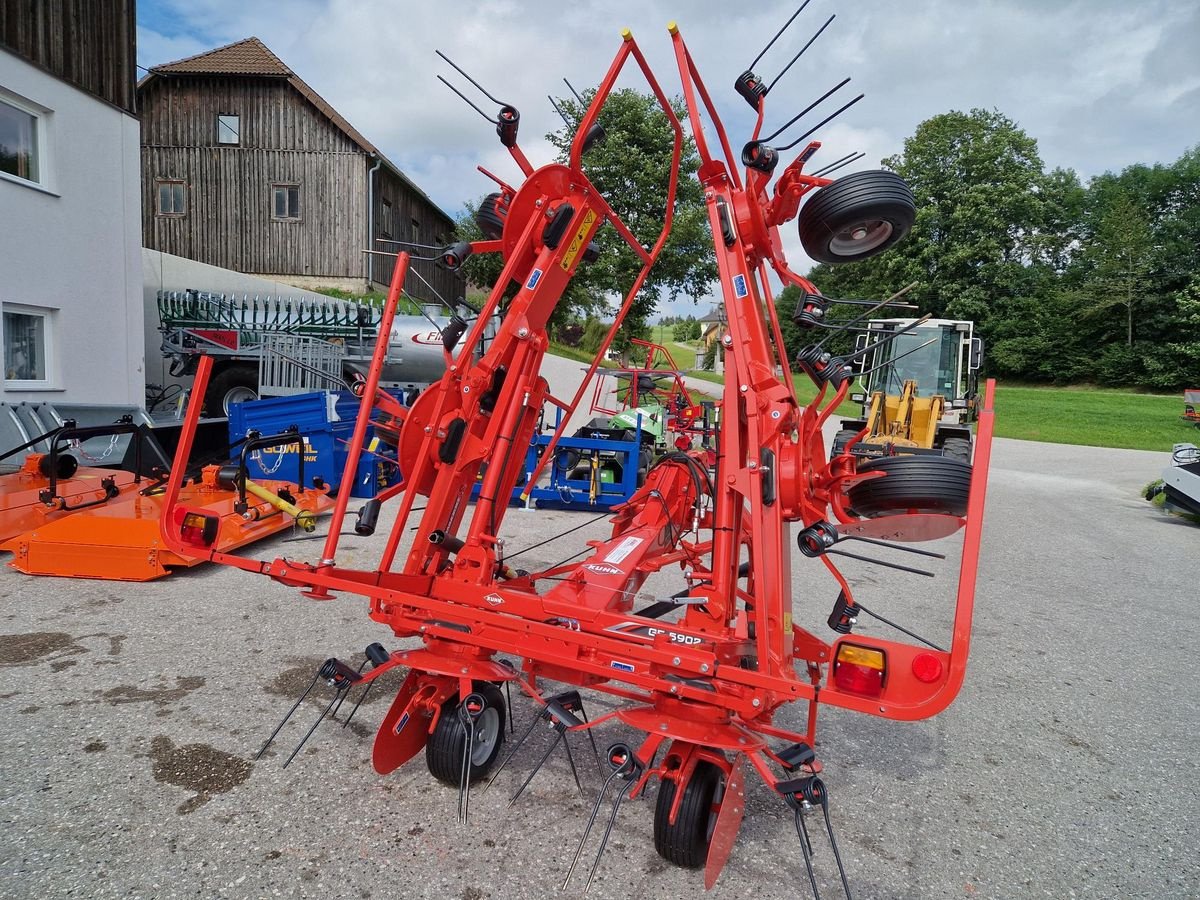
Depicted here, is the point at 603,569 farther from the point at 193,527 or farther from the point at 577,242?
the point at 193,527

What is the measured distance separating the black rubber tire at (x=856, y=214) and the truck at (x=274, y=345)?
27.8 feet

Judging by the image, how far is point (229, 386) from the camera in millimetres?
11734

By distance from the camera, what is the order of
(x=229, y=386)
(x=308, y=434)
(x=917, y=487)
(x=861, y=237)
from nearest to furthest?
(x=917, y=487)
(x=861, y=237)
(x=308, y=434)
(x=229, y=386)

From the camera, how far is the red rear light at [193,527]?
324 centimetres

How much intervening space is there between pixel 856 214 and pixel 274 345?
33.2ft

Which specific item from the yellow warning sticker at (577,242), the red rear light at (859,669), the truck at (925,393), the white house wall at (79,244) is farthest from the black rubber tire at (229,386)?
the red rear light at (859,669)

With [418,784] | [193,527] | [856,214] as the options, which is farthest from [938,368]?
[193,527]

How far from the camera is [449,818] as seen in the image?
2.76 meters

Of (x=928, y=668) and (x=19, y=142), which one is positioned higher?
(x=19, y=142)

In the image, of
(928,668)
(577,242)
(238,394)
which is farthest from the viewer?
(238,394)

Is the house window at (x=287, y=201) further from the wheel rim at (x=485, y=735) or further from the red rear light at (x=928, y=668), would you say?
the red rear light at (x=928, y=668)

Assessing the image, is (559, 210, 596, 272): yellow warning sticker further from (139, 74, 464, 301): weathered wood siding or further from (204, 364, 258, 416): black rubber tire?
(139, 74, 464, 301): weathered wood siding

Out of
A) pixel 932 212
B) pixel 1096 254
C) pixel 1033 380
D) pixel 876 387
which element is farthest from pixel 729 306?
pixel 1096 254

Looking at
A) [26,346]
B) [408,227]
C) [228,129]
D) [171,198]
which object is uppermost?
[228,129]
